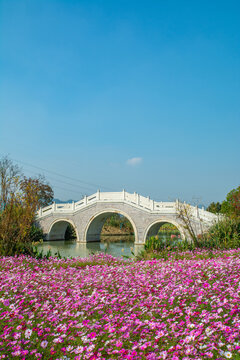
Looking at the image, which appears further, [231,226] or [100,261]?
[231,226]

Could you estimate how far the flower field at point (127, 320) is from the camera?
8.91ft

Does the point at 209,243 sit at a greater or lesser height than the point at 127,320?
greater

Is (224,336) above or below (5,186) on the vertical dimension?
below

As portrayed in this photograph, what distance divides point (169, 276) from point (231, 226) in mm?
8159

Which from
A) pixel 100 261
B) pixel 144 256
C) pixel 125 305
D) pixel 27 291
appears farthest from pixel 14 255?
pixel 125 305

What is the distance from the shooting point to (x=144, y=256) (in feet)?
37.2

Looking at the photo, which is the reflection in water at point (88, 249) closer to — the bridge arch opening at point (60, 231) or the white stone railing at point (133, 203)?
the white stone railing at point (133, 203)

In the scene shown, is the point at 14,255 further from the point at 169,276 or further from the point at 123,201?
the point at 123,201

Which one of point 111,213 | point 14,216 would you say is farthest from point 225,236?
point 111,213

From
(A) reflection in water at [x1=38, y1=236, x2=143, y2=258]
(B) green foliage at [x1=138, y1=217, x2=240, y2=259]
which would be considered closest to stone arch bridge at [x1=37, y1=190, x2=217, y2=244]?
(A) reflection in water at [x1=38, y1=236, x2=143, y2=258]

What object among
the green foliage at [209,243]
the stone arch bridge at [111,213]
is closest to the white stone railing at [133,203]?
the stone arch bridge at [111,213]

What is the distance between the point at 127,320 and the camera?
11.0 feet

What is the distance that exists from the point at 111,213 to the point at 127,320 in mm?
24136

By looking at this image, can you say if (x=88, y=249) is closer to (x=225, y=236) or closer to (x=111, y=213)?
(x=111, y=213)
